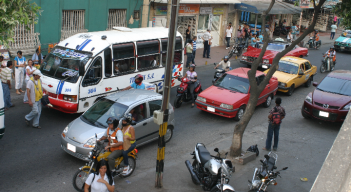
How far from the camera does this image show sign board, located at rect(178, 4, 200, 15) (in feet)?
80.5

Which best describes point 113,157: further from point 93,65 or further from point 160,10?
point 160,10

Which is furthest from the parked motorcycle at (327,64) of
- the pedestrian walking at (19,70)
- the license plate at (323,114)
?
the pedestrian walking at (19,70)

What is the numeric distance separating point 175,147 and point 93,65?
12.8 ft

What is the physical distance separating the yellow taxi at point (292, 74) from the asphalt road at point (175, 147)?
158 cm

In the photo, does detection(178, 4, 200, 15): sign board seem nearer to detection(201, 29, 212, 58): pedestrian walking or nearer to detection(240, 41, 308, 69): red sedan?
detection(201, 29, 212, 58): pedestrian walking

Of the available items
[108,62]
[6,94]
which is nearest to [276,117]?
[108,62]

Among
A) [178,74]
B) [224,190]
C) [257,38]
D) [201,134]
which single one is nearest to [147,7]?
[178,74]

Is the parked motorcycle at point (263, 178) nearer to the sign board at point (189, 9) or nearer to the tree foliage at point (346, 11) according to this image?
the tree foliage at point (346, 11)

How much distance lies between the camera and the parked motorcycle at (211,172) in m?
7.35

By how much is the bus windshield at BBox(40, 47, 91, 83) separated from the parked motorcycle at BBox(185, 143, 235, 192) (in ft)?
17.9

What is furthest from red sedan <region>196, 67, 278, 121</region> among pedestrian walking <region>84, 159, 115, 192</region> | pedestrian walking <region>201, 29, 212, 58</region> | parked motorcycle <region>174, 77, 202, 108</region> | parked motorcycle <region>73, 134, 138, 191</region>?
pedestrian walking <region>201, 29, 212, 58</region>

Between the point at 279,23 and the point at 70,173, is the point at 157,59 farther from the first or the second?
the point at 279,23

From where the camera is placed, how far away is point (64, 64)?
11.9 m

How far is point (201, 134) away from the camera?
11.8 meters
